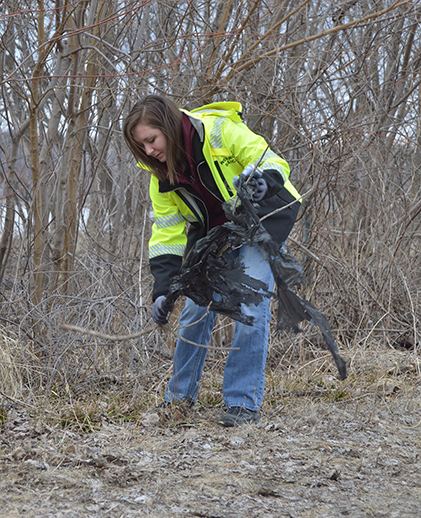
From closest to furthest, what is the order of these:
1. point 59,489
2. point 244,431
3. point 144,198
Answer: point 59,489, point 244,431, point 144,198

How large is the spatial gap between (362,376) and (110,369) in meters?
1.88

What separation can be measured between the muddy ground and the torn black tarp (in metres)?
0.66

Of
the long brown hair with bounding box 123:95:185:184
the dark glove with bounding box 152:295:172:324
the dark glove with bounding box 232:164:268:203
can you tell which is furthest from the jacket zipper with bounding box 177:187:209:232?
the dark glove with bounding box 152:295:172:324

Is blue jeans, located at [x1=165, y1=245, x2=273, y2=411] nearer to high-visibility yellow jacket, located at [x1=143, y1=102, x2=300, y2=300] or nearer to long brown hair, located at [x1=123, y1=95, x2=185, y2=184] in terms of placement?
high-visibility yellow jacket, located at [x1=143, y1=102, x2=300, y2=300]

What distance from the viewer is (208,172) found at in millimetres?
3178

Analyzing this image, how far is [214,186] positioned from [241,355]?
1.00 metres

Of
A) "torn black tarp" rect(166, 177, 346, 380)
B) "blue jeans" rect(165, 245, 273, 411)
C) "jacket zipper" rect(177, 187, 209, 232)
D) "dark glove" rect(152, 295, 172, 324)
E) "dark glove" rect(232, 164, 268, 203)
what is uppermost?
"dark glove" rect(232, 164, 268, 203)

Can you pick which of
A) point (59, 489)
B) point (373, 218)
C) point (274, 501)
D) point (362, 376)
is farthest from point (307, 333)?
point (59, 489)

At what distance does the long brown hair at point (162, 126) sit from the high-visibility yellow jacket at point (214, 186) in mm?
91

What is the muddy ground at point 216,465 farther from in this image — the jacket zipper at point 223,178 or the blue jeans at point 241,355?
the jacket zipper at point 223,178

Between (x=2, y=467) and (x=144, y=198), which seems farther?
(x=144, y=198)

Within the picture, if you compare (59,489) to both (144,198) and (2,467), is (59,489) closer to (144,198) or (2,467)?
(2,467)

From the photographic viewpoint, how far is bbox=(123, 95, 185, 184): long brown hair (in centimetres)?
307

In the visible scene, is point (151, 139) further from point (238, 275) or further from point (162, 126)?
point (238, 275)
